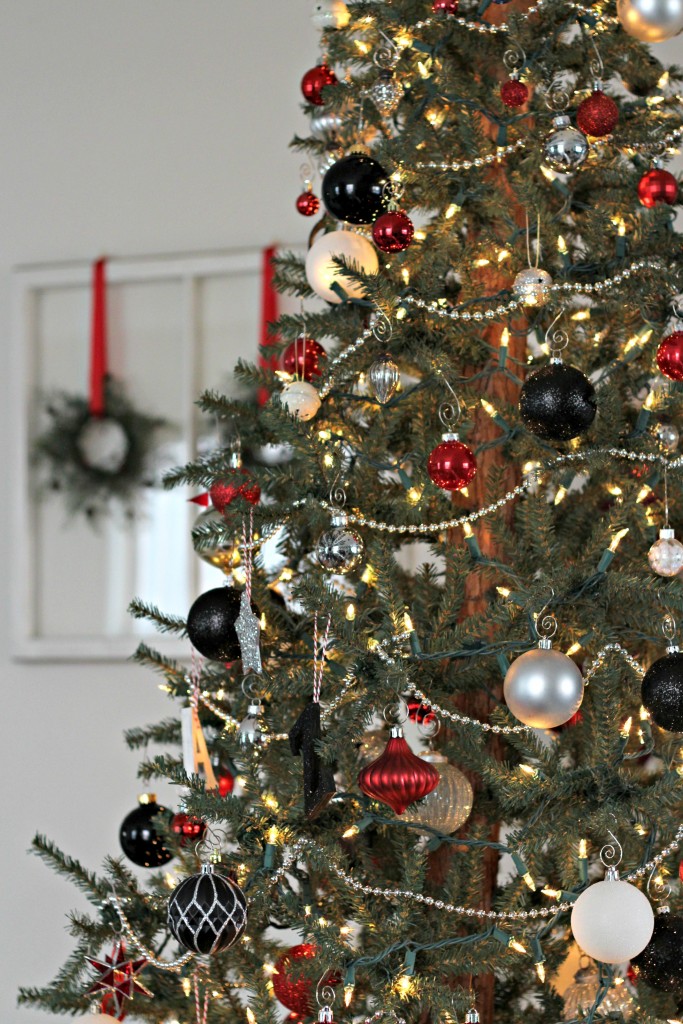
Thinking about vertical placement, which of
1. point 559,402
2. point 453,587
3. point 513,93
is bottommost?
point 453,587

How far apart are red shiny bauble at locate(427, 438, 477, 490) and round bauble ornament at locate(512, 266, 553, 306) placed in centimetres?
13

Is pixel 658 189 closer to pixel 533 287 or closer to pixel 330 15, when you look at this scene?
pixel 533 287

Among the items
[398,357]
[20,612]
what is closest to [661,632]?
[398,357]

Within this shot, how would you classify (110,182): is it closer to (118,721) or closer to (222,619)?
(118,721)

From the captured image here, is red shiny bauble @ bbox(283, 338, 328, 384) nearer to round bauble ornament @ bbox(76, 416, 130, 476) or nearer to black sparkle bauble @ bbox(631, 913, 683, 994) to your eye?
black sparkle bauble @ bbox(631, 913, 683, 994)

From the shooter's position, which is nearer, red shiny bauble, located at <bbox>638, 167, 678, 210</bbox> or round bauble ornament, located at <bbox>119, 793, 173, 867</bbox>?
red shiny bauble, located at <bbox>638, 167, 678, 210</bbox>

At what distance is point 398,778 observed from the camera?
0.83 metres

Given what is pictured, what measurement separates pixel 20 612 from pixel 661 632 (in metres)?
1.61

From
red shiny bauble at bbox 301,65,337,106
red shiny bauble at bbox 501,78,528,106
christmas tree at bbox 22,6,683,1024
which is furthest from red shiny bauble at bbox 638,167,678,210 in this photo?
red shiny bauble at bbox 301,65,337,106

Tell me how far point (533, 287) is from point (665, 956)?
0.49 meters

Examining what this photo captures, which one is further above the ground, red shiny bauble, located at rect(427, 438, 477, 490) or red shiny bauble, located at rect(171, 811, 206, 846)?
red shiny bauble, located at rect(427, 438, 477, 490)

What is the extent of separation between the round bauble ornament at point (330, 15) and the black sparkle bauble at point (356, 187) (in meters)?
0.19

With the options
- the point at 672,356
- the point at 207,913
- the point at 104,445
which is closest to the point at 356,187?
the point at 672,356

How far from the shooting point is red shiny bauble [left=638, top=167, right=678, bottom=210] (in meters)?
0.90
